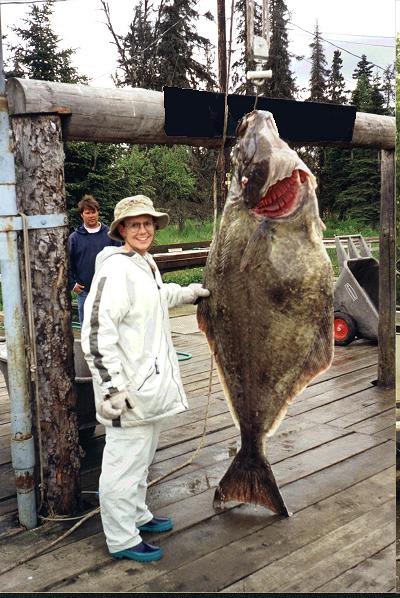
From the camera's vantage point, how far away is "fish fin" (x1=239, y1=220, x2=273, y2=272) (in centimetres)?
289

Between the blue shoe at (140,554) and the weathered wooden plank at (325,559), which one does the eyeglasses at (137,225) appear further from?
the weathered wooden plank at (325,559)

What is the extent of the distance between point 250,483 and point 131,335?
0.82 meters

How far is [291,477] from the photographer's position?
4.18 m

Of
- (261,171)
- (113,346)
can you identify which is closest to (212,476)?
(113,346)

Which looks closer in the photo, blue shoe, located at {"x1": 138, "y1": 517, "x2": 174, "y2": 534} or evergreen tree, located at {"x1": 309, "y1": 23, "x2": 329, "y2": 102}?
evergreen tree, located at {"x1": 309, "y1": 23, "x2": 329, "y2": 102}

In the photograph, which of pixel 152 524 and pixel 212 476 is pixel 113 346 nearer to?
pixel 152 524

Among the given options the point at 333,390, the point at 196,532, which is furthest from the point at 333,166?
the point at 333,390

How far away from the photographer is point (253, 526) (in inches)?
139

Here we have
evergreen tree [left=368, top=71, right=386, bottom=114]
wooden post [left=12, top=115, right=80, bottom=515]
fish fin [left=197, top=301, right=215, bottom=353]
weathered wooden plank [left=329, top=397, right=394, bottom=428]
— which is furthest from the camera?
weathered wooden plank [left=329, top=397, right=394, bottom=428]

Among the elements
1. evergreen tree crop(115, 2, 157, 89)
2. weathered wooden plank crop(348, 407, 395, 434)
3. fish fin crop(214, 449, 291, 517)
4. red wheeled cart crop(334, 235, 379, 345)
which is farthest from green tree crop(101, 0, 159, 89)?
red wheeled cart crop(334, 235, 379, 345)

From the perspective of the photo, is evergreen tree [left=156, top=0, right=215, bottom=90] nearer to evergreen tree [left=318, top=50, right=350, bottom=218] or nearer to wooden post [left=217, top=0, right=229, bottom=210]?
wooden post [left=217, top=0, right=229, bottom=210]

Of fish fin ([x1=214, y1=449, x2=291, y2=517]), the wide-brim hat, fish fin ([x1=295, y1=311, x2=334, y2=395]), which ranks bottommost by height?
fish fin ([x1=214, y1=449, x2=291, y2=517])

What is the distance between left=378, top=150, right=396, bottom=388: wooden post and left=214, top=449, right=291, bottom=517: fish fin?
1706 millimetres

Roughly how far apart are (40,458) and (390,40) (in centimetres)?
245
